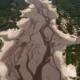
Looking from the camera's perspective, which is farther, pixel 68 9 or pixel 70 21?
pixel 68 9

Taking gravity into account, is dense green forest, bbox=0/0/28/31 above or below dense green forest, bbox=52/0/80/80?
above

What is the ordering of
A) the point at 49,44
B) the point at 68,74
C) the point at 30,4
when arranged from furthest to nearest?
the point at 30,4, the point at 49,44, the point at 68,74

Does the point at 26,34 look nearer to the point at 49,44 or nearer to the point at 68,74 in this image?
the point at 49,44

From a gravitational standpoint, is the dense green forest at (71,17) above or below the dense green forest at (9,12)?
below

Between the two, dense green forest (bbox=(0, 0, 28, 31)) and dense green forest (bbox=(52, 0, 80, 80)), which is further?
dense green forest (bbox=(0, 0, 28, 31))

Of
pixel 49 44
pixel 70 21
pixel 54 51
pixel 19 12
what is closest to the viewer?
pixel 54 51

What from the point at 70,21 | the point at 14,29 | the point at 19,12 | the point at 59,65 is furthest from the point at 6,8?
the point at 59,65

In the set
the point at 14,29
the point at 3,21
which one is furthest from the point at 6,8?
the point at 14,29

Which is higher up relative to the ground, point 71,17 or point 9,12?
point 9,12

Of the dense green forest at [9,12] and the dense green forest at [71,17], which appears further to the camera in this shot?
the dense green forest at [9,12]

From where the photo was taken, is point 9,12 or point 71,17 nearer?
point 71,17
